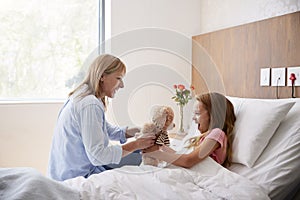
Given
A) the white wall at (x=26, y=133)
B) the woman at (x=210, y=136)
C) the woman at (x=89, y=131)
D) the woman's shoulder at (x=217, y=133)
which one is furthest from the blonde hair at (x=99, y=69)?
the white wall at (x=26, y=133)

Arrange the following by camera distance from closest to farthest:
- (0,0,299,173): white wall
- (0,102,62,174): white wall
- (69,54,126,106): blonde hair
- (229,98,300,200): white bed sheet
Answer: (229,98,300,200): white bed sheet
(69,54,126,106): blonde hair
(0,0,299,173): white wall
(0,102,62,174): white wall

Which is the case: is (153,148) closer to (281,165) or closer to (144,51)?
(281,165)

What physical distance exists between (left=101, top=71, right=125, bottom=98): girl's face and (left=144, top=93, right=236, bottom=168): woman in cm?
36

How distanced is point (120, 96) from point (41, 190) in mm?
922

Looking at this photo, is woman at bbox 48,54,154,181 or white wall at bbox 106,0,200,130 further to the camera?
white wall at bbox 106,0,200,130

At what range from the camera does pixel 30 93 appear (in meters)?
2.77

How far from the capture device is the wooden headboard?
1.89 metres

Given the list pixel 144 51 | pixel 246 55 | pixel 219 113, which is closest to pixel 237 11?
pixel 246 55

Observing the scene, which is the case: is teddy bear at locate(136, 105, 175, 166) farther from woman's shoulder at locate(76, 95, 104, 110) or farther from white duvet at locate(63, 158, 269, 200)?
woman's shoulder at locate(76, 95, 104, 110)

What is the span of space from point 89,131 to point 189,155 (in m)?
0.46

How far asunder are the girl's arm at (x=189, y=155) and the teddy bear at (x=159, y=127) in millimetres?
34

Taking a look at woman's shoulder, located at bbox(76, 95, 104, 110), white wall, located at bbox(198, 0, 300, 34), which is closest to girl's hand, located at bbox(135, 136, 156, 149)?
woman's shoulder, located at bbox(76, 95, 104, 110)

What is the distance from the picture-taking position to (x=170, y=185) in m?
1.34

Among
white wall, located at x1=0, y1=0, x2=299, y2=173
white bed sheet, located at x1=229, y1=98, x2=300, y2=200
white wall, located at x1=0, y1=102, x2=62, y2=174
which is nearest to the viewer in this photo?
white bed sheet, located at x1=229, y1=98, x2=300, y2=200
